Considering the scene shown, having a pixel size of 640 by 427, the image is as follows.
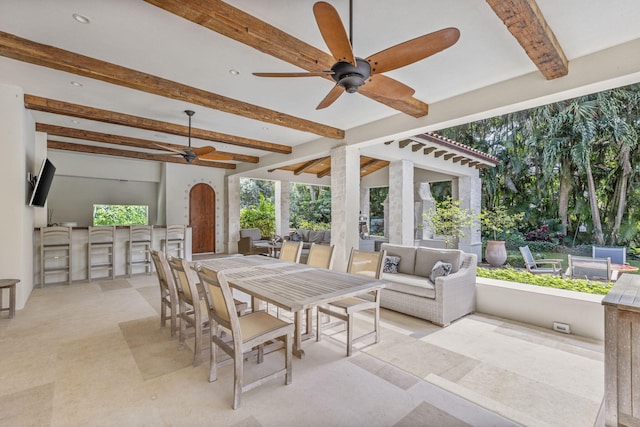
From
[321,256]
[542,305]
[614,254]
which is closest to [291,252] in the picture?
[321,256]

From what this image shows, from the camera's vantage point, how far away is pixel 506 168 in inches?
416

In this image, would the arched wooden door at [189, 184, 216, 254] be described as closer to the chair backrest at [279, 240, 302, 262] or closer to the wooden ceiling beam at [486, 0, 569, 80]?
the chair backrest at [279, 240, 302, 262]

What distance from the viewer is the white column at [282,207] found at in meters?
10.5

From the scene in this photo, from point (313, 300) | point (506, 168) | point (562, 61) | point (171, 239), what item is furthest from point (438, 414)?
point (506, 168)

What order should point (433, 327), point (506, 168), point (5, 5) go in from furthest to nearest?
point (506, 168), point (433, 327), point (5, 5)

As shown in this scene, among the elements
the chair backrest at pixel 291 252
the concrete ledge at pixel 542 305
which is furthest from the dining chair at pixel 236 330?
the concrete ledge at pixel 542 305

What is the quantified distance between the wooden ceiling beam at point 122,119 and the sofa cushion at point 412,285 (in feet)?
13.3

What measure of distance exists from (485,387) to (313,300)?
1.46 m

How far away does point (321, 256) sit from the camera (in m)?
3.73

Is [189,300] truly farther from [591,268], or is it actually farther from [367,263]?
[591,268]

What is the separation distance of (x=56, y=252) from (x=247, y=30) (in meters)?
5.96

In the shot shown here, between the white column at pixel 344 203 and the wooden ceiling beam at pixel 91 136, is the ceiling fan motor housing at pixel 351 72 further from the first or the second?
the wooden ceiling beam at pixel 91 136

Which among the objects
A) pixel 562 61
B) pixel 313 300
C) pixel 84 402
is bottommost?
pixel 84 402

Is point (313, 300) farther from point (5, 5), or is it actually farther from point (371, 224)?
point (371, 224)
